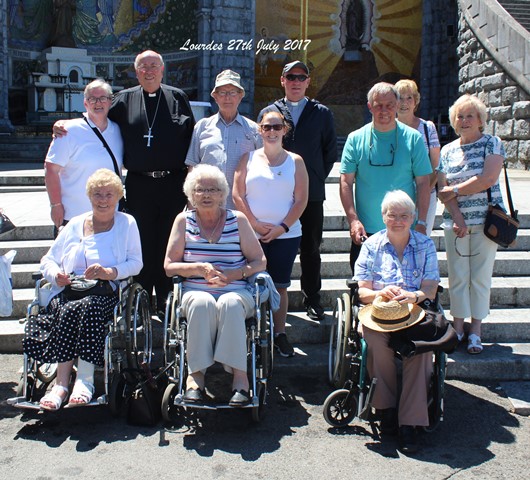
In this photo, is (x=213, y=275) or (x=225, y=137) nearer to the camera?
(x=213, y=275)

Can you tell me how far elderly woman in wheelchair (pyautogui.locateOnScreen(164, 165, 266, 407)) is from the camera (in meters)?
3.60

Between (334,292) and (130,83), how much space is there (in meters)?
14.0

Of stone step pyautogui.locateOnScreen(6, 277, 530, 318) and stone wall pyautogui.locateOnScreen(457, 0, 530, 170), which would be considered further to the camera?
stone wall pyautogui.locateOnScreen(457, 0, 530, 170)

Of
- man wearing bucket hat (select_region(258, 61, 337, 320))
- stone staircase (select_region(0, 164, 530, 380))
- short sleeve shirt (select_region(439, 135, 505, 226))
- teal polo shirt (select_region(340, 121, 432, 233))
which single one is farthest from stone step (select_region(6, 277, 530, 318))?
short sleeve shirt (select_region(439, 135, 505, 226))

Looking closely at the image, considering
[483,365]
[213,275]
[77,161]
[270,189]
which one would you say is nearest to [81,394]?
[213,275]

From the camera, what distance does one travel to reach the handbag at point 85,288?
382 cm

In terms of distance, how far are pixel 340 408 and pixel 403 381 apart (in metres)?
0.37

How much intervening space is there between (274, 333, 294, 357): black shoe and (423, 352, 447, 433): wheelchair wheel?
113 centimetres

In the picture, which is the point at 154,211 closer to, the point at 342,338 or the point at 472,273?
the point at 342,338

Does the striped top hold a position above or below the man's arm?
below

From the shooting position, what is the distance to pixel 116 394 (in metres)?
3.67

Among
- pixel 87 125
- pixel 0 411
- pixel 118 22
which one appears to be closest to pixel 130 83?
pixel 118 22

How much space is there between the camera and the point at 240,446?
Answer: 11.1ft

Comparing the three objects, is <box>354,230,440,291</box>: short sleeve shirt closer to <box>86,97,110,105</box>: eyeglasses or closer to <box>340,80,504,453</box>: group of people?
<box>340,80,504,453</box>: group of people
